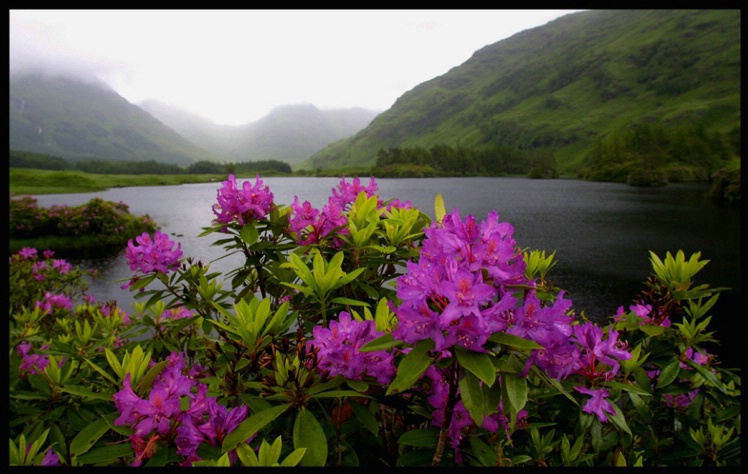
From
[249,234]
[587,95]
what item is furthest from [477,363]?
[587,95]

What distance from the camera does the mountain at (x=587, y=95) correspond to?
309 ft

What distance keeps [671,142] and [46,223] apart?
3194 inches

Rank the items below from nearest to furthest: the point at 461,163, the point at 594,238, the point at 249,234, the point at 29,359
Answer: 1. the point at 249,234
2. the point at 29,359
3. the point at 594,238
4. the point at 461,163

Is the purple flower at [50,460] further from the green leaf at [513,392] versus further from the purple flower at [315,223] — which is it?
the green leaf at [513,392]

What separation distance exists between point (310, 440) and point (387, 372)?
31cm

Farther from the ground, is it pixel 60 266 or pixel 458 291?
pixel 458 291

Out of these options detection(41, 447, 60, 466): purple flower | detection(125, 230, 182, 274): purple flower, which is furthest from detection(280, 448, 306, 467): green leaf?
detection(125, 230, 182, 274): purple flower

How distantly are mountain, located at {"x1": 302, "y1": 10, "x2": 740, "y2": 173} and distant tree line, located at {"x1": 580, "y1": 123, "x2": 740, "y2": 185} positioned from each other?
5.80m

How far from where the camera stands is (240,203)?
2.09 metres

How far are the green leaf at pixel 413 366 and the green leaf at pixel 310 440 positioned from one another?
31 centimetres

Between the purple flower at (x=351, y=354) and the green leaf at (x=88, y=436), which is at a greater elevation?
the purple flower at (x=351, y=354)

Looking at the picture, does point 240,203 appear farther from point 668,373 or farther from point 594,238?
point 594,238

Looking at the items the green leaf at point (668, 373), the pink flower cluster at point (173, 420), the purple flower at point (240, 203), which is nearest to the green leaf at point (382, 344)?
the pink flower cluster at point (173, 420)

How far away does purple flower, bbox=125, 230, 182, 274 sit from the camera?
2.26 metres
